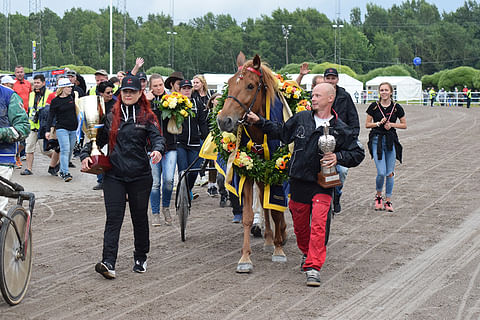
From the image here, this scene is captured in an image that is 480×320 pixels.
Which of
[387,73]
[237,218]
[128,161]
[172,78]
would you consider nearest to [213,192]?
[172,78]

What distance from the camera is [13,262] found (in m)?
5.54

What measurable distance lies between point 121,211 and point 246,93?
1743mm

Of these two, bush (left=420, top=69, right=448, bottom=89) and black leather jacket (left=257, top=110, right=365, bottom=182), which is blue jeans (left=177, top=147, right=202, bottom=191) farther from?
bush (left=420, top=69, right=448, bottom=89)

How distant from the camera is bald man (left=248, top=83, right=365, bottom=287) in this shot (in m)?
6.43

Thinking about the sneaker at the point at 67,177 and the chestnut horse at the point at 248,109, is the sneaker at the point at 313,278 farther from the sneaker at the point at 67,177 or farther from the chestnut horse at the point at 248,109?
the sneaker at the point at 67,177

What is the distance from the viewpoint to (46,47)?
351 feet

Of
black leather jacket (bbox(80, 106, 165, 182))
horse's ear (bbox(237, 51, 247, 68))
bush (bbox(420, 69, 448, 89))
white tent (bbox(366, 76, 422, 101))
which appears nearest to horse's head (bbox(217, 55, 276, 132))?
horse's ear (bbox(237, 51, 247, 68))

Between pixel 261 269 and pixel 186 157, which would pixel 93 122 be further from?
pixel 186 157

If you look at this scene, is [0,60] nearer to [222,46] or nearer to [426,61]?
[222,46]

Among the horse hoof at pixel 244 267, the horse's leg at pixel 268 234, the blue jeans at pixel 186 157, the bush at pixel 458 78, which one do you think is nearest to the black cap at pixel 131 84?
the horse hoof at pixel 244 267

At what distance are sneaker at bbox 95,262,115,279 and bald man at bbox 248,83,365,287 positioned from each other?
182 cm

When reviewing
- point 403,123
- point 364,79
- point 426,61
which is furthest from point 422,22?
point 403,123

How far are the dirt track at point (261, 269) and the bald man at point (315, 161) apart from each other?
1.33ft

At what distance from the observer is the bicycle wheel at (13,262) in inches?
209
